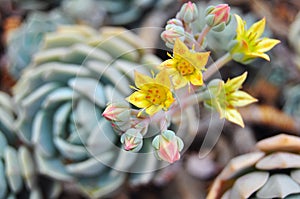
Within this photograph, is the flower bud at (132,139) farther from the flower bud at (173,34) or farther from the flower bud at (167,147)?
the flower bud at (173,34)

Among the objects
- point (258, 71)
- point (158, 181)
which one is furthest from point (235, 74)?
point (158, 181)

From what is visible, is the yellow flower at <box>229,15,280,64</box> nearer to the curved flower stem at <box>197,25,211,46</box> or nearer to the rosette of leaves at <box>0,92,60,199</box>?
the curved flower stem at <box>197,25,211,46</box>

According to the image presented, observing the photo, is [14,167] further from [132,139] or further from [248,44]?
[248,44]

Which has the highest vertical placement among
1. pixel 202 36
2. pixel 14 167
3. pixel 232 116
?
pixel 202 36

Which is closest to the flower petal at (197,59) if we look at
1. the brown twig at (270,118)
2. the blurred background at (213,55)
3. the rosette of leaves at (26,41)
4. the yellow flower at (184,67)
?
the yellow flower at (184,67)

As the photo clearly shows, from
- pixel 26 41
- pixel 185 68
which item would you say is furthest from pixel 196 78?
pixel 26 41

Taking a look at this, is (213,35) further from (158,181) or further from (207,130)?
(158,181)

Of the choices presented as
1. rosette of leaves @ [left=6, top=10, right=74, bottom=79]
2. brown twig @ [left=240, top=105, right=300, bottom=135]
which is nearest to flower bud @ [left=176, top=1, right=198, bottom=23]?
brown twig @ [left=240, top=105, right=300, bottom=135]
